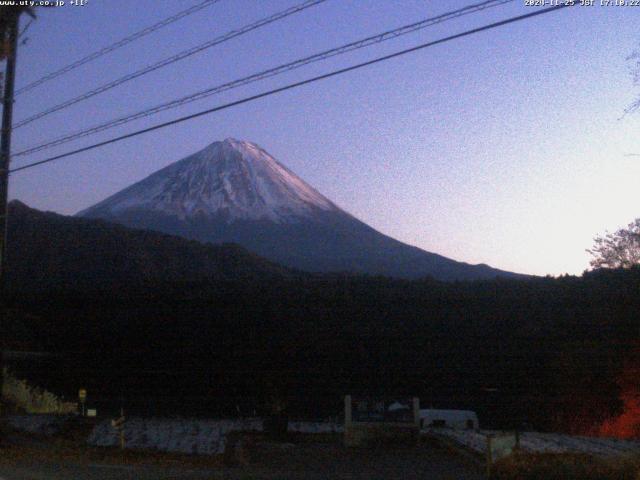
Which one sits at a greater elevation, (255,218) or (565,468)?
(255,218)

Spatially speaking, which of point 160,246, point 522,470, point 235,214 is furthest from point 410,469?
point 235,214

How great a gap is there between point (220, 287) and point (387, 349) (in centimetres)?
906

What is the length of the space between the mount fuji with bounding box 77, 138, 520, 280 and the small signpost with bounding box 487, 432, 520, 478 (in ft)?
208

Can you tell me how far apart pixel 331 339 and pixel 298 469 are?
23.8 m

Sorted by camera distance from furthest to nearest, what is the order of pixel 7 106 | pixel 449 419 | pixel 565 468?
1. pixel 449 419
2. pixel 7 106
3. pixel 565 468

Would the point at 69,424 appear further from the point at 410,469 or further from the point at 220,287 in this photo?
the point at 220,287

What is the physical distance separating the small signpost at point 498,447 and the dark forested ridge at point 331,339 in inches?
692

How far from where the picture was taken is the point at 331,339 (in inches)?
1524

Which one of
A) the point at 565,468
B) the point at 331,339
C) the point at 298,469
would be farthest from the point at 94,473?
the point at 331,339

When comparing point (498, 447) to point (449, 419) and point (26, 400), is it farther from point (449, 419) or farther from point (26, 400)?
point (26, 400)

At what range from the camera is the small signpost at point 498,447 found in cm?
1183

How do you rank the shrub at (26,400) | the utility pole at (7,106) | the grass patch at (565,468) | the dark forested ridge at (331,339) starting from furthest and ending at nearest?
the dark forested ridge at (331,339) < the shrub at (26,400) < the utility pole at (7,106) < the grass patch at (565,468)

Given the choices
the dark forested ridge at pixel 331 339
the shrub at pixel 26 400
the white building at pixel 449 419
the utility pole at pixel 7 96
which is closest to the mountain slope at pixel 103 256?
the dark forested ridge at pixel 331 339

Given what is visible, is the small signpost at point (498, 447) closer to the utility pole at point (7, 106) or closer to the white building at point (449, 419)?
the utility pole at point (7, 106)
